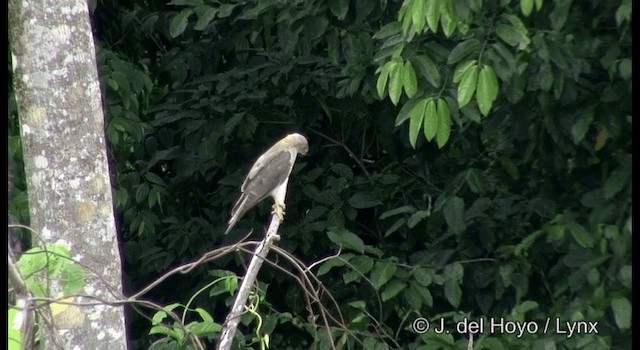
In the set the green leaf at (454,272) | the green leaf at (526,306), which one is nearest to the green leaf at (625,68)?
the green leaf at (526,306)

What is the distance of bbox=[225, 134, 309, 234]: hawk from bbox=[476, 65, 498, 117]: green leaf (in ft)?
3.76

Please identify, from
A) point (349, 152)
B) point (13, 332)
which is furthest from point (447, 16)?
point (349, 152)

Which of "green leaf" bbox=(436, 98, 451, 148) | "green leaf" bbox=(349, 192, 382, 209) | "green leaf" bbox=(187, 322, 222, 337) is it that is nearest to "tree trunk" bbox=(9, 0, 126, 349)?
"green leaf" bbox=(187, 322, 222, 337)

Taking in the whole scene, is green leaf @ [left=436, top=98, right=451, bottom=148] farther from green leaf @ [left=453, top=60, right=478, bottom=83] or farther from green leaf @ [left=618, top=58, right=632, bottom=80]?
green leaf @ [left=618, top=58, right=632, bottom=80]

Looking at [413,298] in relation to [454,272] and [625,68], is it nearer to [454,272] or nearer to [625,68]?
[454,272]

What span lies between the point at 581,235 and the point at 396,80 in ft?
2.37

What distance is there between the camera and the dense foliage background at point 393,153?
10.8ft

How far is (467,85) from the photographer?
10.3 feet

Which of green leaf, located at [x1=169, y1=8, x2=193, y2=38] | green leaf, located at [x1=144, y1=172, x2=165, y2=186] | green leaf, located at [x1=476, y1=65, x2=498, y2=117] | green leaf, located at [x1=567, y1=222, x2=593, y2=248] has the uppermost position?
green leaf, located at [x1=169, y1=8, x2=193, y2=38]

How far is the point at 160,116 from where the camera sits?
477cm

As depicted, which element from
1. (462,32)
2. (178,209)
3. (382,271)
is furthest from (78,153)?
(178,209)

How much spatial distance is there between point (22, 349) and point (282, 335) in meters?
2.49

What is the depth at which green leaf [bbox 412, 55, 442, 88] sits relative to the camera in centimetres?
336

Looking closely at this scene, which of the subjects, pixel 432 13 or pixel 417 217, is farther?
pixel 417 217
